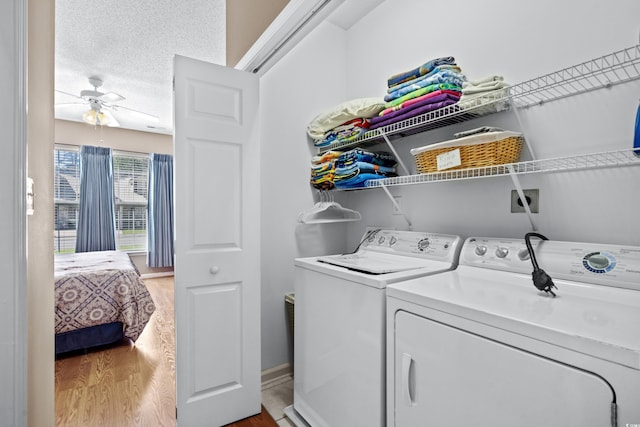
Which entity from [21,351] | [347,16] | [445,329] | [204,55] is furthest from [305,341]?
[204,55]

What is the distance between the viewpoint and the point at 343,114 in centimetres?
196

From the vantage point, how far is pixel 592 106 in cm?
121

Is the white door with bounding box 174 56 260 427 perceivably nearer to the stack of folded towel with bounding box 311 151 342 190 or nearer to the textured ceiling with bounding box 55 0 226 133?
the stack of folded towel with bounding box 311 151 342 190

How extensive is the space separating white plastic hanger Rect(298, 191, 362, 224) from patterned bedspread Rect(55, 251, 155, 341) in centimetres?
180

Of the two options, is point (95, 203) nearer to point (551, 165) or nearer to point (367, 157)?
point (367, 157)

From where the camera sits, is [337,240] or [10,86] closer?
[10,86]

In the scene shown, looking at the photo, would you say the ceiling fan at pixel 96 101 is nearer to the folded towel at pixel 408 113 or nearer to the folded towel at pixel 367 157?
the folded towel at pixel 367 157

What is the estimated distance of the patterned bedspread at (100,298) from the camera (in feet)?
8.09

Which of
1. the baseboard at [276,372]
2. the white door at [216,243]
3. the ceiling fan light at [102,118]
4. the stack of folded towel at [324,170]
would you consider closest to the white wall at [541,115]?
the stack of folded towel at [324,170]

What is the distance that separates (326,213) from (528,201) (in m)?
1.28

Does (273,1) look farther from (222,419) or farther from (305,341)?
(222,419)

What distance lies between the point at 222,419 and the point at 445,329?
1398mm

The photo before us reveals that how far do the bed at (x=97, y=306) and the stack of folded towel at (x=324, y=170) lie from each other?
1.98 metres

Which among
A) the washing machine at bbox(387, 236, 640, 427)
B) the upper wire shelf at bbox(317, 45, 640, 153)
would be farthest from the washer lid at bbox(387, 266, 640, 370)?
the upper wire shelf at bbox(317, 45, 640, 153)
